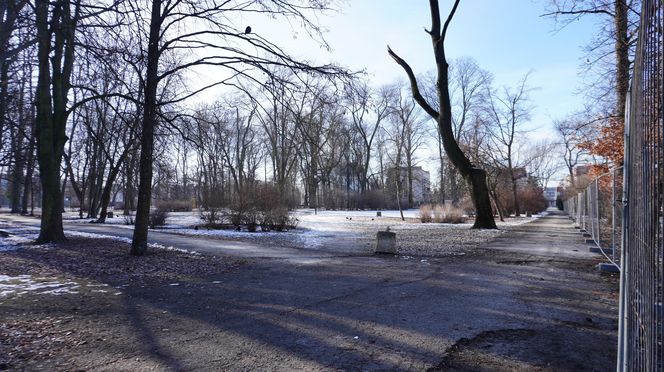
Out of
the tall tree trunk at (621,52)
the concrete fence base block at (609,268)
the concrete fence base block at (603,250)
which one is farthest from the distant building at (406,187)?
the concrete fence base block at (609,268)

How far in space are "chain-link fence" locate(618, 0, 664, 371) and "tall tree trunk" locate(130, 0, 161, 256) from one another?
1014cm

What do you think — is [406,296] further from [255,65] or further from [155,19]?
[155,19]

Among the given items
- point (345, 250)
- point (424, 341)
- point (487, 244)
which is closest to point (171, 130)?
point (345, 250)

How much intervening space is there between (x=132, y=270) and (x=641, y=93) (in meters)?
9.17

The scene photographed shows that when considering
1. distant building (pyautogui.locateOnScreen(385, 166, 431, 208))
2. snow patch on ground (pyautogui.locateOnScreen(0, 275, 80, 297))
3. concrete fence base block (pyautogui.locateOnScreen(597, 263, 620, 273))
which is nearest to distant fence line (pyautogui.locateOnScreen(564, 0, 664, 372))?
snow patch on ground (pyautogui.locateOnScreen(0, 275, 80, 297))

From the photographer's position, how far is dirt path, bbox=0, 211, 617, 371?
4289 mm

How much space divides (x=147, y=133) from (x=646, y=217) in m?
10.7

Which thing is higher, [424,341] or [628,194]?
[628,194]

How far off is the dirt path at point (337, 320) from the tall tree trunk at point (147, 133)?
6.74 ft

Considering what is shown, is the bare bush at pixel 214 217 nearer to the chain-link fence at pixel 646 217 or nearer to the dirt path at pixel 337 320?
the dirt path at pixel 337 320

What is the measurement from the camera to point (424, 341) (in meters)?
4.82

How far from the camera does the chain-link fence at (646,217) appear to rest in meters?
1.93

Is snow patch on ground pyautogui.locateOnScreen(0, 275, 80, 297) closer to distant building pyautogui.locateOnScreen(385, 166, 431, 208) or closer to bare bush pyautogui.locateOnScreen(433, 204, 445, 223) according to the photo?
bare bush pyautogui.locateOnScreen(433, 204, 445, 223)

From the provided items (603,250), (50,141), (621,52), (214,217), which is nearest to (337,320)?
(603,250)
